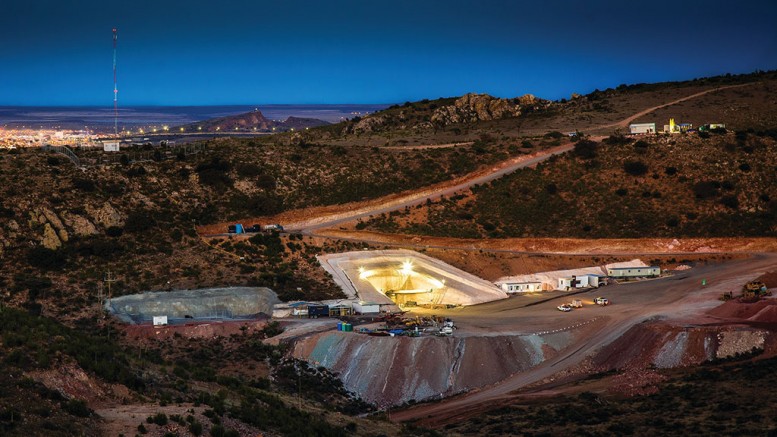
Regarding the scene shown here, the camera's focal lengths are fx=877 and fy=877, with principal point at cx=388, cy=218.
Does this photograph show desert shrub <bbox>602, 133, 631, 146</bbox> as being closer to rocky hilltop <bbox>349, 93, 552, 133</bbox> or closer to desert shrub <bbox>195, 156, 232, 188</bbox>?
rocky hilltop <bbox>349, 93, 552, 133</bbox>

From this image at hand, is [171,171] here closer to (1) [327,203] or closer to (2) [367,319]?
(1) [327,203]

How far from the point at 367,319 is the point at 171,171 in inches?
1558

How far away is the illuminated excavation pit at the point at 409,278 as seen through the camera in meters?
80.6

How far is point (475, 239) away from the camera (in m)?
93.1

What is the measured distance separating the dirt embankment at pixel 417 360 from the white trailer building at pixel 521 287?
61.1ft

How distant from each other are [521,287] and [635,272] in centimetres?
1207

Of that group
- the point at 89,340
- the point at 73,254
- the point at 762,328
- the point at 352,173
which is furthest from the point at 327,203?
the point at 89,340

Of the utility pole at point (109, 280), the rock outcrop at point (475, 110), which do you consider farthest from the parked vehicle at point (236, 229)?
the rock outcrop at point (475, 110)

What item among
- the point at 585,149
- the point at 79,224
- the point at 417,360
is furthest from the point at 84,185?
the point at 585,149

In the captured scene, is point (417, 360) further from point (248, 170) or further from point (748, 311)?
point (248, 170)

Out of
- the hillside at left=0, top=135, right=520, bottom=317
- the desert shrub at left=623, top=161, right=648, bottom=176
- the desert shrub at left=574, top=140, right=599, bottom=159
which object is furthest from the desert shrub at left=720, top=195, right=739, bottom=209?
the hillside at left=0, top=135, right=520, bottom=317

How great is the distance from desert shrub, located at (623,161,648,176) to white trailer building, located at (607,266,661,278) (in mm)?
22919

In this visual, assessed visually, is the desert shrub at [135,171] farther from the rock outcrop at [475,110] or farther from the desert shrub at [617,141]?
the rock outcrop at [475,110]

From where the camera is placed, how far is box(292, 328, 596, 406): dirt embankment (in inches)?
2296
